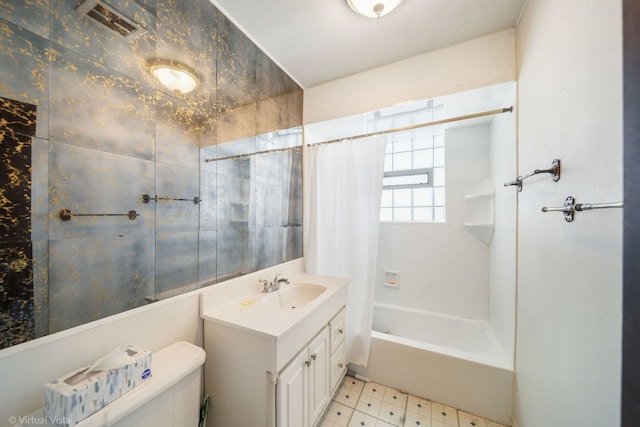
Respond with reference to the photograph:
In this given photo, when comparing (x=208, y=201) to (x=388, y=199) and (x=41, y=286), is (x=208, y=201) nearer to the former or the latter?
(x=41, y=286)

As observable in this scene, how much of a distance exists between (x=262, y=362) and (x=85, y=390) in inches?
21.9

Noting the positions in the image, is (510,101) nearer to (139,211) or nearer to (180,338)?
(139,211)

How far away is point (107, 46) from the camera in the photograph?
802mm

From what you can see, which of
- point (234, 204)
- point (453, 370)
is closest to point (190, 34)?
point (234, 204)

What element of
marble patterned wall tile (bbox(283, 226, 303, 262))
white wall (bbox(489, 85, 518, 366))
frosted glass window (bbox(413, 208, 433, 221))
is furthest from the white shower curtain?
frosted glass window (bbox(413, 208, 433, 221))

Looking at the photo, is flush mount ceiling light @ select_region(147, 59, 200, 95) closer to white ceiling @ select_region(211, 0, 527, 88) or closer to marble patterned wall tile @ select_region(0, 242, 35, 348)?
white ceiling @ select_region(211, 0, 527, 88)

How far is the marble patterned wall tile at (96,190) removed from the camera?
2.25ft

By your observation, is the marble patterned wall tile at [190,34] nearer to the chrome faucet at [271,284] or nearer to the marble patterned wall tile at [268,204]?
the marble patterned wall tile at [268,204]

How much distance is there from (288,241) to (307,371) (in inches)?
Answer: 37.2

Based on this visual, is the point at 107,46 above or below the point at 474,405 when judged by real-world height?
above

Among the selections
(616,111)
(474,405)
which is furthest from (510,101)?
(474,405)

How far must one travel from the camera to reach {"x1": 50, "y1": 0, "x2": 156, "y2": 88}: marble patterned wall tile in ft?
2.31

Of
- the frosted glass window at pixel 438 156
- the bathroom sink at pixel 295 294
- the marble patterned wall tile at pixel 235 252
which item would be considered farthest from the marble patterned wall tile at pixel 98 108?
the frosted glass window at pixel 438 156

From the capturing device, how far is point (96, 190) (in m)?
0.77
